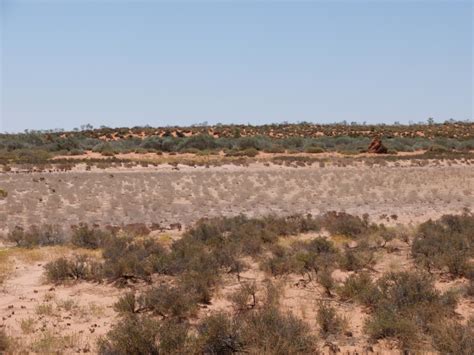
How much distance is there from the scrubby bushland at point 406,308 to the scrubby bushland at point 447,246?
1.83m

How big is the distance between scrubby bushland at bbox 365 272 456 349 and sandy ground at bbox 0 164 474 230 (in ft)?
33.9

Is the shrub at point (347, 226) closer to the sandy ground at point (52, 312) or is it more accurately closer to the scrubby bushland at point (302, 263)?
the scrubby bushland at point (302, 263)

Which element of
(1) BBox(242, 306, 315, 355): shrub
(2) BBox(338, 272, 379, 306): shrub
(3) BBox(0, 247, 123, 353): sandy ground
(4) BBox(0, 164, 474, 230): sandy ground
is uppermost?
(1) BBox(242, 306, 315, 355): shrub

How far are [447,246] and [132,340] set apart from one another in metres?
8.82

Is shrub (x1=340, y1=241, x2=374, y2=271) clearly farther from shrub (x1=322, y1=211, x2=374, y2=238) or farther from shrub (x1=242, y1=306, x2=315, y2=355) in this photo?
shrub (x1=242, y1=306, x2=315, y2=355)

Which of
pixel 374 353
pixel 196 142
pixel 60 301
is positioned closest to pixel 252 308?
pixel 374 353

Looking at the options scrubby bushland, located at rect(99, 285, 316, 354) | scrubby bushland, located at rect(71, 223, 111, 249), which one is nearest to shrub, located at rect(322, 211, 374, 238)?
scrubby bushland, located at rect(71, 223, 111, 249)

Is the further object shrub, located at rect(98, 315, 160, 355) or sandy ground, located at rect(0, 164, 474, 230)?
sandy ground, located at rect(0, 164, 474, 230)

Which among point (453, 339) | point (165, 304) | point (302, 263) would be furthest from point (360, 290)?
point (165, 304)

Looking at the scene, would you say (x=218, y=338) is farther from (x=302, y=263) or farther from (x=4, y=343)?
(x=302, y=263)

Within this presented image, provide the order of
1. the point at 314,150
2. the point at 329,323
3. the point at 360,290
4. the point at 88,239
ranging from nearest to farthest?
the point at 329,323, the point at 360,290, the point at 88,239, the point at 314,150

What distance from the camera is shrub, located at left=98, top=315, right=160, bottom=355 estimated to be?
298 inches

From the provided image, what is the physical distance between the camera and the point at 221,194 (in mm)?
27375

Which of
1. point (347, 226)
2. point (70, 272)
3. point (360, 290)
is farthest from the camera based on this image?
point (347, 226)
